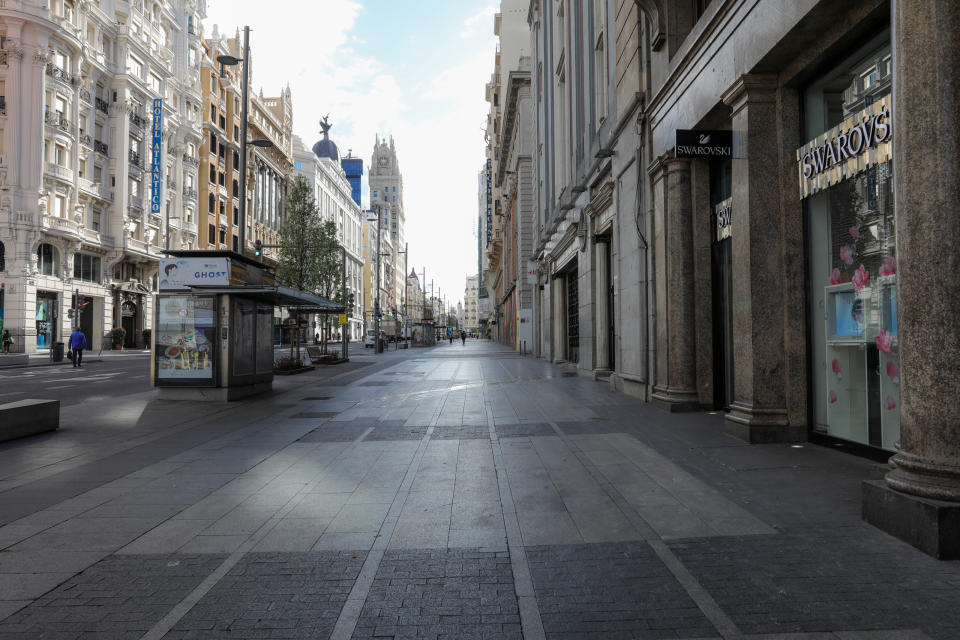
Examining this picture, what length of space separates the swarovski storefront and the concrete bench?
10.7 meters

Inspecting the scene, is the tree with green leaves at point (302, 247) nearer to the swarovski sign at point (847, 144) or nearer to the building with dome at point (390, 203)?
the swarovski sign at point (847, 144)

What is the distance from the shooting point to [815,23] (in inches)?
251

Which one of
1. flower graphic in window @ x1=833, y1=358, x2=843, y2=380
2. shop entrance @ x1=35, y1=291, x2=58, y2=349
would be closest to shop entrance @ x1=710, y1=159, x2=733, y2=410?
flower graphic in window @ x1=833, y1=358, x2=843, y2=380

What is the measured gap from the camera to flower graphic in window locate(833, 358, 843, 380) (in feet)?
22.0

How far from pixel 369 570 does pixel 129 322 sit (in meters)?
56.1

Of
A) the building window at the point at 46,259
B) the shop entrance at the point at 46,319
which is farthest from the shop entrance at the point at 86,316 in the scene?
the building window at the point at 46,259

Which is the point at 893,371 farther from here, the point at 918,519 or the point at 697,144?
the point at 697,144

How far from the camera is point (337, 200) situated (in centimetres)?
11800

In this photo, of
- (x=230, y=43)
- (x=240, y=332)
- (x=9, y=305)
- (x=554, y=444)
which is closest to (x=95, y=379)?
(x=240, y=332)

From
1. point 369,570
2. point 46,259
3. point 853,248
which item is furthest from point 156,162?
point 369,570

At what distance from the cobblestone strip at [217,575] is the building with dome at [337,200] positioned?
8893 cm

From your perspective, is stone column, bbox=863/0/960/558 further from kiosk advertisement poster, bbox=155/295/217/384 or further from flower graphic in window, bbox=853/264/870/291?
kiosk advertisement poster, bbox=155/295/217/384

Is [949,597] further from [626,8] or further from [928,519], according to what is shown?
[626,8]

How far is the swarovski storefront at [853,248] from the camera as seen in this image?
19.3ft
